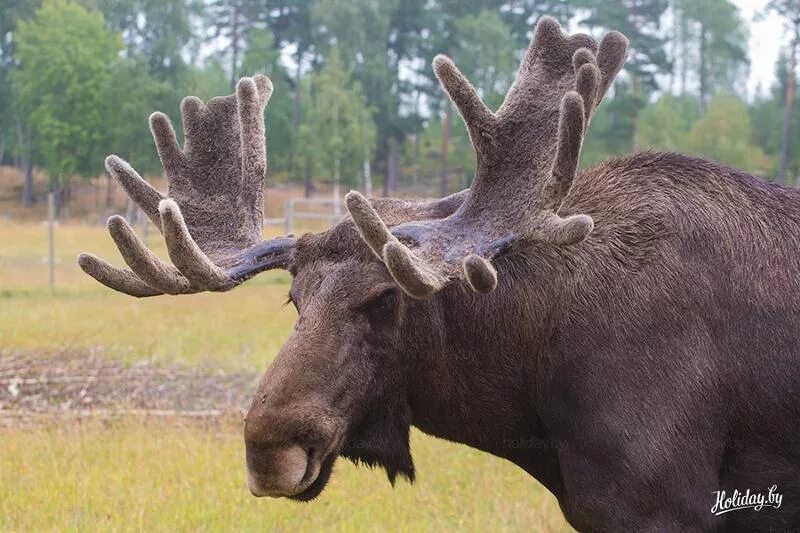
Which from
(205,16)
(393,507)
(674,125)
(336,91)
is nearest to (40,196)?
(205,16)

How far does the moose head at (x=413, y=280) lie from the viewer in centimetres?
306

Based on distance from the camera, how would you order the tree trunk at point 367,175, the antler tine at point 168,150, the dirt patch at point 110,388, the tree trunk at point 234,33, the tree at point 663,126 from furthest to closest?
the tree trunk at point 234,33, the tree trunk at point 367,175, the tree at point 663,126, the dirt patch at point 110,388, the antler tine at point 168,150

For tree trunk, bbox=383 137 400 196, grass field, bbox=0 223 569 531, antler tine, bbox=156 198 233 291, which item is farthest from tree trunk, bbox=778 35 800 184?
antler tine, bbox=156 198 233 291

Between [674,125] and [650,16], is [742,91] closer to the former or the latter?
[674,125]

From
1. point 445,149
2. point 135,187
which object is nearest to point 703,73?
point 445,149

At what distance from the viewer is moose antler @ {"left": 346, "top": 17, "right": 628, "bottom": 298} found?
118 inches

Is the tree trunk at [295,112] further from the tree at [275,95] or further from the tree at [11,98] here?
the tree at [11,98]

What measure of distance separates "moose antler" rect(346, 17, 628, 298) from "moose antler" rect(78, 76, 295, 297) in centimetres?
72

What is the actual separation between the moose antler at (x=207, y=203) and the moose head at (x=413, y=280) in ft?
0.04

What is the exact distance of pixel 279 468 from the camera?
304 centimetres

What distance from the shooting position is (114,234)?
330 centimetres

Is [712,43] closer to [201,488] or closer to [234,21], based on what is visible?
[234,21]

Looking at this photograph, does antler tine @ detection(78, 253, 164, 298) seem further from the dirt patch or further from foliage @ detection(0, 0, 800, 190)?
foliage @ detection(0, 0, 800, 190)

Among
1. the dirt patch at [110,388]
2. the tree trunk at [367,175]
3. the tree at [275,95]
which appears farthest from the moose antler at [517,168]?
the tree trunk at [367,175]
